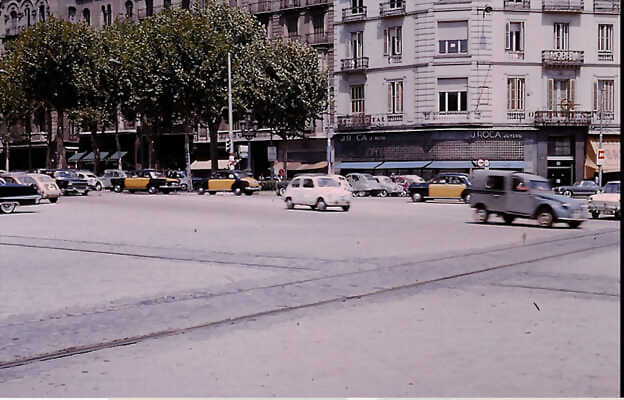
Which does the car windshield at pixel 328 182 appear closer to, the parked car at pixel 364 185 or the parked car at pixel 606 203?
the parked car at pixel 606 203

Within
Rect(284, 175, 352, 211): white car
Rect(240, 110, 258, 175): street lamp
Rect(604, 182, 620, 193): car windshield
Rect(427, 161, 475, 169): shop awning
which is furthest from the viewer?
Rect(240, 110, 258, 175): street lamp

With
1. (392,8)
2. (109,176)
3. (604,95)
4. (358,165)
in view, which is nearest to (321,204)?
(358,165)

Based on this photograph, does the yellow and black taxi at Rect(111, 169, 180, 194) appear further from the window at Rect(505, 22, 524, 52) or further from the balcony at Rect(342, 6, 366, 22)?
the window at Rect(505, 22, 524, 52)

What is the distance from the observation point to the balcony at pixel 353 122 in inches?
2197

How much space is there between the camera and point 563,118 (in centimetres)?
5216

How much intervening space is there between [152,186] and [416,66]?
62.7ft

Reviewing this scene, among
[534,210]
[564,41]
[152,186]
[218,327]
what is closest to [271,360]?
[218,327]

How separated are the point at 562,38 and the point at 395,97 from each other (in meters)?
11.5

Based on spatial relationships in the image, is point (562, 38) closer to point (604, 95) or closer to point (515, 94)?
point (604, 95)

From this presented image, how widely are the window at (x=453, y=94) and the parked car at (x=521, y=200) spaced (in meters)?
28.5

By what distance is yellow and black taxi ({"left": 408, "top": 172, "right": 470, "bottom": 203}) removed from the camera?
38.6 m

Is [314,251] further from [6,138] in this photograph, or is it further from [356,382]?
[6,138]

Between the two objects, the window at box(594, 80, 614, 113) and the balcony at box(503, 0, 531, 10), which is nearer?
the balcony at box(503, 0, 531, 10)

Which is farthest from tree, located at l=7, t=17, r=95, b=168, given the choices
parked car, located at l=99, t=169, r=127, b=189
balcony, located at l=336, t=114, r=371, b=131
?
balcony, located at l=336, t=114, r=371, b=131
